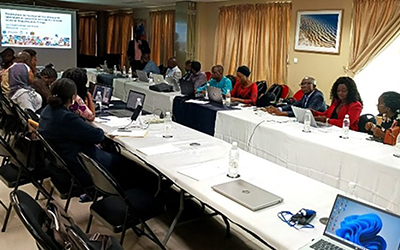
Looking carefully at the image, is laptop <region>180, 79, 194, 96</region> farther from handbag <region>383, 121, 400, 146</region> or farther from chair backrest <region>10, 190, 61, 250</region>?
chair backrest <region>10, 190, 61, 250</region>

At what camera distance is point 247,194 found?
6.22ft

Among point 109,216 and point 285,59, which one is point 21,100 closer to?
point 109,216

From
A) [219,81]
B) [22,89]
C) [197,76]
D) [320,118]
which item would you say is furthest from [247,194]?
[197,76]

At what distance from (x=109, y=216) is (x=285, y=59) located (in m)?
5.71

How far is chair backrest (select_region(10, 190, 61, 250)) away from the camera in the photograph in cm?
136

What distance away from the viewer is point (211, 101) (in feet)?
15.8

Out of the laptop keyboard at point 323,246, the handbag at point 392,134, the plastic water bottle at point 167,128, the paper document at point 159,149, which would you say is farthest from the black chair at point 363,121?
the laptop keyboard at point 323,246

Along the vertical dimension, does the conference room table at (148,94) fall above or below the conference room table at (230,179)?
above

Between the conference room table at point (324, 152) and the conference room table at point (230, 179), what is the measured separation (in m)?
0.76

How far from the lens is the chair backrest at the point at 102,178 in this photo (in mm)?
1935

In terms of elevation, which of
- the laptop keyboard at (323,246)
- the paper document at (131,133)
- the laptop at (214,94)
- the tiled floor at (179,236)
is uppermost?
the laptop at (214,94)

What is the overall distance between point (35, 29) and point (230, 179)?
8206 millimetres

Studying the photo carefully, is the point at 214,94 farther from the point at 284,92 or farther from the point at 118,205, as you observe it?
the point at 118,205

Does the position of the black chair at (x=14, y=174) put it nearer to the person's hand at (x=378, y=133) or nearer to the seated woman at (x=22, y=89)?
the seated woman at (x=22, y=89)
